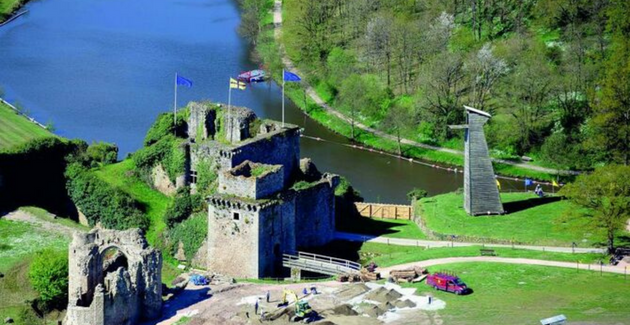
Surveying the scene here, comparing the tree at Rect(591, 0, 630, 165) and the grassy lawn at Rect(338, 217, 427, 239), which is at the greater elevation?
the tree at Rect(591, 0, 630, 165)

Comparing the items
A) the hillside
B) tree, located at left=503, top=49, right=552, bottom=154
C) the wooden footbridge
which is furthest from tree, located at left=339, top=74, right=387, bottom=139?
the wooden footbridge

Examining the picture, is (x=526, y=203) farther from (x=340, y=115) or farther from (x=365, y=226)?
(x=340, y=115)

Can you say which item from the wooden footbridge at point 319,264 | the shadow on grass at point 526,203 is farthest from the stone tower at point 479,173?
the wooden footbridge at point 319,264

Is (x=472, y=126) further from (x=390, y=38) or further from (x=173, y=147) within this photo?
(x=390, y=38)

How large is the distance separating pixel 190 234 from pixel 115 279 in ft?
58.6

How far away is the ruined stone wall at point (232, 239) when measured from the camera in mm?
92000

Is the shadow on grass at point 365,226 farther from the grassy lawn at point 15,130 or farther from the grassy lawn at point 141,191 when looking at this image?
the grassy lawn at point 15,130

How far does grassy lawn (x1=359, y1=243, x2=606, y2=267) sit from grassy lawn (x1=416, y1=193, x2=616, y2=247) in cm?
314

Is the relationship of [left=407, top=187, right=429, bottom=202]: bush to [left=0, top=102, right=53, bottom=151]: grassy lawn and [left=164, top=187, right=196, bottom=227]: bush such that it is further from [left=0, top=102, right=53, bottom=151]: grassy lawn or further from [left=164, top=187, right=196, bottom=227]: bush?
[left=0, top=102, right=53, bottom=151]: grassy lawn

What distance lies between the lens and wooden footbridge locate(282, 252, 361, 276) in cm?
9188

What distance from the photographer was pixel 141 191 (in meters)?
106

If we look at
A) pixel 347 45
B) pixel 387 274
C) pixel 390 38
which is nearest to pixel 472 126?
pixel 387 274

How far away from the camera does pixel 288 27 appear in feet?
560

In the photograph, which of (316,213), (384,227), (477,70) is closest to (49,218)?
(316,213)
